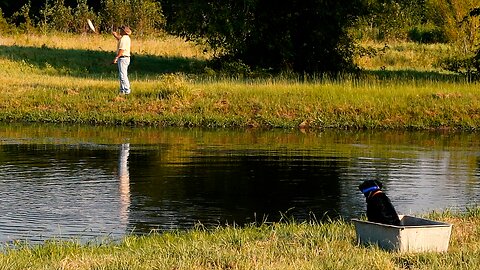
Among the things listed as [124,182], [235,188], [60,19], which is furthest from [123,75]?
[60,19]

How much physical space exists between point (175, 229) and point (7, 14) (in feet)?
221

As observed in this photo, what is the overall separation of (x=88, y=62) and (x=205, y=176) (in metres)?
21.3

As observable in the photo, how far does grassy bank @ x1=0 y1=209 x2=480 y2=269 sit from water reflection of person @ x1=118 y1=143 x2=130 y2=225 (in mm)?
2348

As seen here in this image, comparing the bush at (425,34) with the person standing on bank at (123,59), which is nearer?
the person standing on bank at (123,59)

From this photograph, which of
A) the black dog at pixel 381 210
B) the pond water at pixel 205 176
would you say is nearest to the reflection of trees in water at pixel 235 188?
the pond water at pixel 205 176

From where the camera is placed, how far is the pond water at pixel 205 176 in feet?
43.7

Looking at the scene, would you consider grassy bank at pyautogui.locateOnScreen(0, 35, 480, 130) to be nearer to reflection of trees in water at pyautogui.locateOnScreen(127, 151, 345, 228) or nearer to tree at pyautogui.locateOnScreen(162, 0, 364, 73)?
reflection of trees in water at pyautogui.locateOnScreen(127, 151, 345, 228)

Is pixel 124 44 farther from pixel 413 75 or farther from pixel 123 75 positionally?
pixel 413 75

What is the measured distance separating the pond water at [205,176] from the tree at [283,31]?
11391mm

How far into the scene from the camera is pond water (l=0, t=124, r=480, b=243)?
13.3 metres

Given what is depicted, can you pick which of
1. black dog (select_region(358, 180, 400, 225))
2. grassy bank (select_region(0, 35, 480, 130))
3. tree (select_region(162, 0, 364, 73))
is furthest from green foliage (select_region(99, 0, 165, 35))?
black dog (select_region(358, 180, 400, 225))

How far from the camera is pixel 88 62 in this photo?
37.6m

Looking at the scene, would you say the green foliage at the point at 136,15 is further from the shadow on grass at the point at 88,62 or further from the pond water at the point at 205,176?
the pond water at the point at 205,176

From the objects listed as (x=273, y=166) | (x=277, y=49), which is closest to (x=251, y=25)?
(x=277, y=49)
